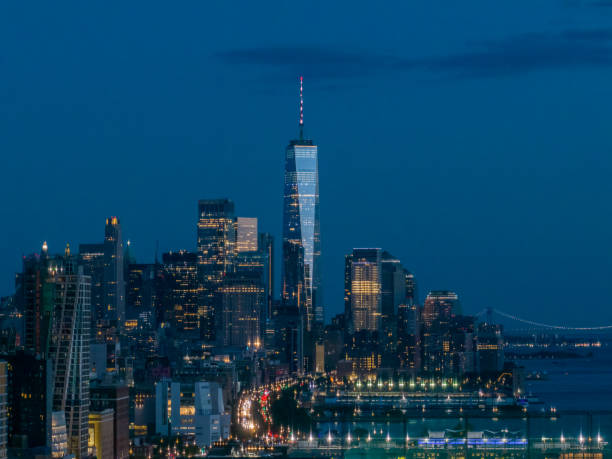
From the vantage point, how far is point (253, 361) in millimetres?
123812

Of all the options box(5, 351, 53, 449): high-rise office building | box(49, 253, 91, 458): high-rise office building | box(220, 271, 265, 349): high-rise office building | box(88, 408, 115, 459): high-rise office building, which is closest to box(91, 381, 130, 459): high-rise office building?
box(88, 408, 115, 459): high-rise office building

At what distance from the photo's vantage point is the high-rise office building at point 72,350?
53312 mm

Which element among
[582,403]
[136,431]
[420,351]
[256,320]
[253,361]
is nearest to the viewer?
[136,431]

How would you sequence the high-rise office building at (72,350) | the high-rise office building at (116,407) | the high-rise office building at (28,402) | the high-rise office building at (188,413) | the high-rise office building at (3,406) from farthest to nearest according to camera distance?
the high-rise office building at (188,413) < the high-rise office building at (116,407) < the high-rise office building at (72,350) < the high-rise office building at (28,402) < the high-rise office building at (3,406)

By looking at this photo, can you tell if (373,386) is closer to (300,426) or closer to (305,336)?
(305,336)

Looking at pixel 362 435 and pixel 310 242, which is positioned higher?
pixel 310 242

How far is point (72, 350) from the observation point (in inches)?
2162

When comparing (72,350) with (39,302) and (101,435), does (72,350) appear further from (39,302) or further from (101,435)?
(101,435)

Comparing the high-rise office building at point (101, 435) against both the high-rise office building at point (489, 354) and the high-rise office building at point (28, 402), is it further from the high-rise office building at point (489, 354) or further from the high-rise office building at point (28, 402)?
the high-rise office building at point (489, 354)

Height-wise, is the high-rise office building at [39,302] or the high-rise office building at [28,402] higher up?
the high-rise office building at [39,302]

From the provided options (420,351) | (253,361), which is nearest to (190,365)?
(253,361)

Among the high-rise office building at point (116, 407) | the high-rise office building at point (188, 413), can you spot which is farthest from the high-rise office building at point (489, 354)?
the high-rise office building at point (116, 407)

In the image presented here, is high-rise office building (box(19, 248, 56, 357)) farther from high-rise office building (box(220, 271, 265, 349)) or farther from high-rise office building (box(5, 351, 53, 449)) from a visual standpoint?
high-rise office building (box(220, 271, 265, 349))

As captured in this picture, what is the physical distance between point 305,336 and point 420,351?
1585 cm
